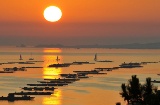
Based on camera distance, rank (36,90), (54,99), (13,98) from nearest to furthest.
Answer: (13,98) → (54,99) → (36,90)

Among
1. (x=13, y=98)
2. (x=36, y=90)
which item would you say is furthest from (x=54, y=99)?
(x=36, y=90)

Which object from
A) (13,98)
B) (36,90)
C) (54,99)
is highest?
(36,90)

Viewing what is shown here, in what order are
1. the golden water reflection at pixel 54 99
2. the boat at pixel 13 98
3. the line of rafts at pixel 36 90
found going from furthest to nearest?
1. the line of rafts at pixel 36 90
2. the boat at pixel 13 98
3. the golden water reflection at pixel 54 99

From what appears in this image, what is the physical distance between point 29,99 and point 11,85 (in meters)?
20.2

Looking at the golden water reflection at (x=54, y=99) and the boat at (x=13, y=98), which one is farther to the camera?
the boat at (x=13, y=98)

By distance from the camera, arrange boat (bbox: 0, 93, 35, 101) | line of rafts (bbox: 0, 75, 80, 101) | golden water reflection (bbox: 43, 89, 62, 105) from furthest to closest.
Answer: line of rafts (bbox: 0, 75, 80, 101) → boat (bbox: 0, 93, 35, 101) → golden water reflection (bbox: 43, 89, 62, 105)

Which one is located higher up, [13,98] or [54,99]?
[13,98]

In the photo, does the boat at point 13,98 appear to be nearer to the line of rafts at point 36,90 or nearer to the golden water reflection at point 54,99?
the line of rafts at point 36,90

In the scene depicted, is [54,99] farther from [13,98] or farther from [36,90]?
[36,90]

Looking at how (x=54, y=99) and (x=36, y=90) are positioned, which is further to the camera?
(x=36, y=90)

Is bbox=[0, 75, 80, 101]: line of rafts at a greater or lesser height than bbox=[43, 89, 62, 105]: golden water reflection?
greater

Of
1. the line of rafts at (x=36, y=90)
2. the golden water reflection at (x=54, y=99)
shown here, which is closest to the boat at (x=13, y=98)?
the line of rafts at (x=36, y=90)

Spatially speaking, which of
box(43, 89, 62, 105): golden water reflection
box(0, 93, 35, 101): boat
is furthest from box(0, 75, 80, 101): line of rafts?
box(43, 89, 62, 105): golden water reflection

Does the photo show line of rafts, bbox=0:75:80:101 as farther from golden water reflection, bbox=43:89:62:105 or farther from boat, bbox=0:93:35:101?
golden water reflection, bbox=43:89:62:105
